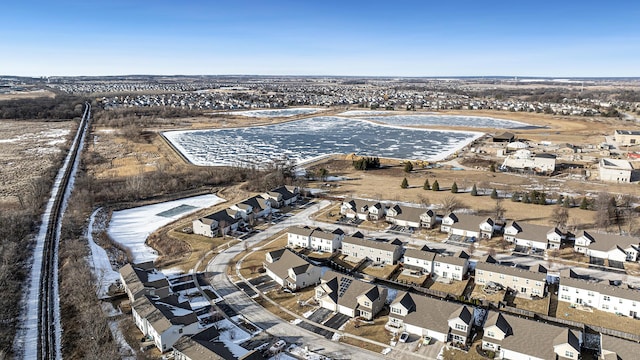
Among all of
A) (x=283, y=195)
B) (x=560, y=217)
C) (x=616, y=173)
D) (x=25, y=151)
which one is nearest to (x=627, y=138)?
(x=616, y=173)

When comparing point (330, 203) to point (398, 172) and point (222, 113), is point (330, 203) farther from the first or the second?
point (222, 113)

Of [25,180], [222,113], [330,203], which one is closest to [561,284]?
[330,203]

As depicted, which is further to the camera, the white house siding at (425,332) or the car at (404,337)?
the car at (404,337)

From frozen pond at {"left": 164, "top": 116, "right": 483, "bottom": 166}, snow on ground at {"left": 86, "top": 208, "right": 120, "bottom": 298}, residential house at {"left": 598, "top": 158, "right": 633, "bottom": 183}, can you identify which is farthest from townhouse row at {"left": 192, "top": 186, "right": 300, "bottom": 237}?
residential house at {"left": 598, "top": 158, "right": 633, "bottom": 183}

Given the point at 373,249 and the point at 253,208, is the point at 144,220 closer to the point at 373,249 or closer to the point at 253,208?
the point at 253,208

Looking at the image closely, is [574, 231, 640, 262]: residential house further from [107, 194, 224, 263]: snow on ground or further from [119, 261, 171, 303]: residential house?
[107, 194, 224, 263]: snow on ground

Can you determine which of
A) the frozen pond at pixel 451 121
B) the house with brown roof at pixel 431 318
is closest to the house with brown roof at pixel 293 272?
the house with brown roof at pixel 431 318

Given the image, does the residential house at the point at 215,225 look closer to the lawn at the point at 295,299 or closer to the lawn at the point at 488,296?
the lawn at the point at 295,299
